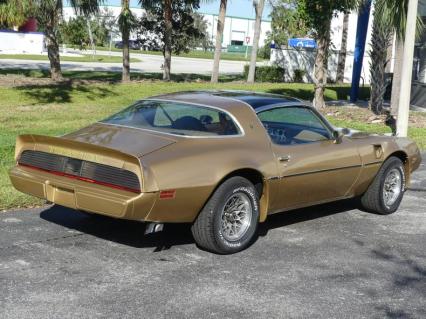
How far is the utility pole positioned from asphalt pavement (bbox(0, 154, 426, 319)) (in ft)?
20.7

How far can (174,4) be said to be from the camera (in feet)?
87.7

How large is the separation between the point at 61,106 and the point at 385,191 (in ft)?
35.9

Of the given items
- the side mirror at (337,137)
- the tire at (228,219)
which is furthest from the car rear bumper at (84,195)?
the side mirror at (337,137)

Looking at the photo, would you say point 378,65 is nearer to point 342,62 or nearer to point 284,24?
point 342,62

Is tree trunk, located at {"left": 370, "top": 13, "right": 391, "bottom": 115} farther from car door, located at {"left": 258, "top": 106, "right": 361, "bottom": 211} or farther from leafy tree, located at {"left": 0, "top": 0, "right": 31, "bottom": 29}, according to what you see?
car door, located at {"left": 258, "top": 106, "right": 361, "bottom": 211}

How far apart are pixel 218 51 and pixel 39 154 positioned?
69.7 ft

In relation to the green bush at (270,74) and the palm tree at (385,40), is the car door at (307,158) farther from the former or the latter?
the green bush at (270,74)

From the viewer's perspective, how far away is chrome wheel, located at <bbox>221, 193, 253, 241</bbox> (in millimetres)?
5806

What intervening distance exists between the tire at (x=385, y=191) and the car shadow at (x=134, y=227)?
44 cm

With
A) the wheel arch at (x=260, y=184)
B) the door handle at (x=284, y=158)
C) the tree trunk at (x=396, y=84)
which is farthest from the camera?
the tree trunk at (x=396, y=84)

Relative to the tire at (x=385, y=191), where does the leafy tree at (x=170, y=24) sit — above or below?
above

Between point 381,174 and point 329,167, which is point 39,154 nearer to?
point 329,167

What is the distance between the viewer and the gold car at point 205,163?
534 cm

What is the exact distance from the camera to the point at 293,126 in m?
6.95
